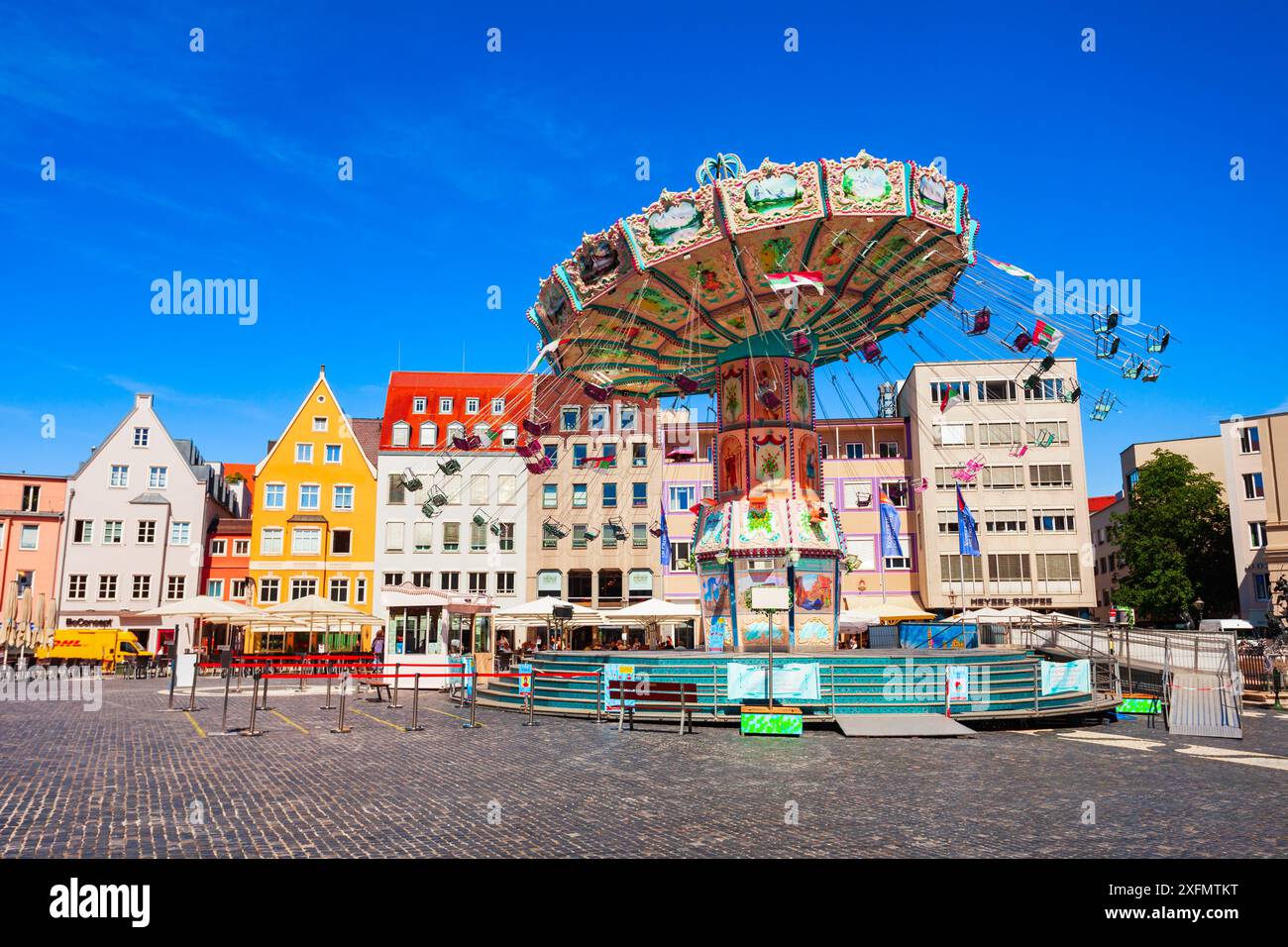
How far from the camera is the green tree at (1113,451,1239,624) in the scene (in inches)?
2218

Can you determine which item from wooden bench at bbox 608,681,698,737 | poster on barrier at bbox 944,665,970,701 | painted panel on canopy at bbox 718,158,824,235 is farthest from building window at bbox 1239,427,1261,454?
wooden bench at bbox 608,681,698,737

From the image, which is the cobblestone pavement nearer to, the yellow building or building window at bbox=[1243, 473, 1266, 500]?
the yellow building

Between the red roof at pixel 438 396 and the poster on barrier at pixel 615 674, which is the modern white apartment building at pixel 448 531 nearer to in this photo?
the red roof at pixel 438 396

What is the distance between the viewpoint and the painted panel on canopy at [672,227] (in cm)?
2253

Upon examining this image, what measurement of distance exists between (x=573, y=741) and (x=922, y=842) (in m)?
9.38

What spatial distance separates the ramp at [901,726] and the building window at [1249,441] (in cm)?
4655

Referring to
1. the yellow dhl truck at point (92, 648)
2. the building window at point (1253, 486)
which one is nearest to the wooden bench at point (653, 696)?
the yellow dhl truck at point (92, 648)

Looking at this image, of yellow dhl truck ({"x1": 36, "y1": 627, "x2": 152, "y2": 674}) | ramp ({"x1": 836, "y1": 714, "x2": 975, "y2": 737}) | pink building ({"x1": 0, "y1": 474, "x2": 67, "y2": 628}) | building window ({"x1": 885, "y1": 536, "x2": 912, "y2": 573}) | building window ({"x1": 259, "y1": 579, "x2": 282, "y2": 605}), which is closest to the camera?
ramp ({"x1": 836, "y1": 714, "x2": 975, "y2": 737})

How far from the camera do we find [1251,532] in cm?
5516

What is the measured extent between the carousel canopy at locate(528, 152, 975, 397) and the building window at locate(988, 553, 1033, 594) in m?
28.5

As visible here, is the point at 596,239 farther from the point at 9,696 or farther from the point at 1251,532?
the point at 1251,532

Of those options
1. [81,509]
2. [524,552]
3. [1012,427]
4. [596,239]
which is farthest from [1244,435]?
[81,509]

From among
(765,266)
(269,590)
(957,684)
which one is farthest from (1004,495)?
(269,590)

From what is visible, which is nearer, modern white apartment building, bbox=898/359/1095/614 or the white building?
the white building
